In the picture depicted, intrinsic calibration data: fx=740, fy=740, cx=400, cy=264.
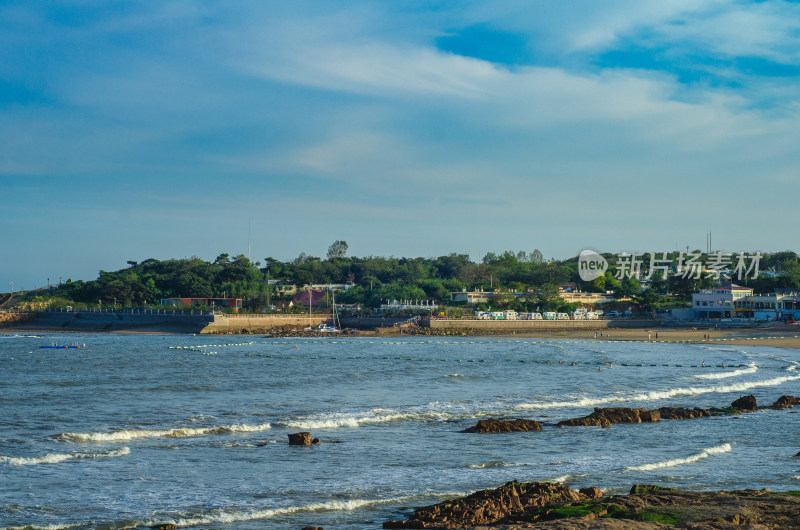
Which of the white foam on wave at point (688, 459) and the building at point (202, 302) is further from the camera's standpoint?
the building at point (202, 302)

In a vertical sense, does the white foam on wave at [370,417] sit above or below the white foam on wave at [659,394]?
above

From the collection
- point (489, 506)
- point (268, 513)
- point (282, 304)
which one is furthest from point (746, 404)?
point (282, 304)

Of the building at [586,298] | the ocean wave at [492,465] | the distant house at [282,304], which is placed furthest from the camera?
the distant house at [282,304]

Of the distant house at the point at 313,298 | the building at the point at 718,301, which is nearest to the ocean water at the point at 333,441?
the building at the point at 718,301

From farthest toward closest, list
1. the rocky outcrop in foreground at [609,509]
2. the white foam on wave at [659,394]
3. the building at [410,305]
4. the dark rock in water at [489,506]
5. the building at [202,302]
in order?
1. the building at [202,302]
2. the building at [410,305]
3. the white foam on wave at [659,394]
4. the dark rock in water at [489,506]
5. the rocky outcrop in foreground at [609,509]

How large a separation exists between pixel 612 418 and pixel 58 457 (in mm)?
19261

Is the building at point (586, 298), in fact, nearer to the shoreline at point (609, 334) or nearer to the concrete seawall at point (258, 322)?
the shoreline at point (609, 334)

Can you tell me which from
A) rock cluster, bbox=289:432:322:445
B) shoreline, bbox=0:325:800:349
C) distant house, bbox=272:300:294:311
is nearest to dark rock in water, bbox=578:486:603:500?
rock cluster, bbox=289:432:322:445

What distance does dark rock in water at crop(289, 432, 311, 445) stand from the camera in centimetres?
2381

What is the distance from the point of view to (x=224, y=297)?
139 metres

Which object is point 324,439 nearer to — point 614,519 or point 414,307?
point 614,519

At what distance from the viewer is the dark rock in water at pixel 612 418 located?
27547 mm

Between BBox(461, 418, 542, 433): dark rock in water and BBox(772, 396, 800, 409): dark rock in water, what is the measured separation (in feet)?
41.8

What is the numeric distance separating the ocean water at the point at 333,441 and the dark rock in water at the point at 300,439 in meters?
0.62
